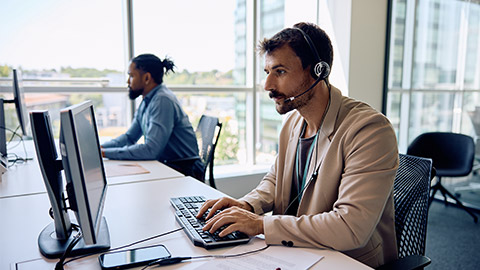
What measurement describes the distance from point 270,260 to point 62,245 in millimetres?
582

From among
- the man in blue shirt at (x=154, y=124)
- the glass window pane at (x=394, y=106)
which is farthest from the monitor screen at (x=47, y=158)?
the glass window pane at (x=394, y=106)

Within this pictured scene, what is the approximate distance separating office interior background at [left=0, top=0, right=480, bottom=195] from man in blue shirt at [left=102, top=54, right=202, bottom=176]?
1.50ft

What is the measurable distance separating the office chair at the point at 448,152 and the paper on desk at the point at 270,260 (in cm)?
279

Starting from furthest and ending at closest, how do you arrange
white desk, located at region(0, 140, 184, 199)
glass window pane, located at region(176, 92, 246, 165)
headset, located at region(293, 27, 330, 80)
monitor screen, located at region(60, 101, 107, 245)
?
glass window pane, located at region(176, 92, 246, 165) < white desk, located at region(0, 140, 184, 199) < headset, located at region(293, 27, 330, 80) < monitor screen, located at region(60, 101, 107, 245)

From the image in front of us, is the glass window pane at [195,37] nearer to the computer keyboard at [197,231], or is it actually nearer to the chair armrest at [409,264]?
the computer keyboard at [197,231]

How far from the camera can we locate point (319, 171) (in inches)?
51.0

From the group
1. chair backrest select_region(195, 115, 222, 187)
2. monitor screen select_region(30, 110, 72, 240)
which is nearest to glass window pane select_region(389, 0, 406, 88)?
chair backrest select_region(195, 115, 222, 187)

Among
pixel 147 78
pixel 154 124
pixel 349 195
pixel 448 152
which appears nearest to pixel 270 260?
pixel 349 195

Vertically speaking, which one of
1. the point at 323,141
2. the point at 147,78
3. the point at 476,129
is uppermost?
the point at 147,78

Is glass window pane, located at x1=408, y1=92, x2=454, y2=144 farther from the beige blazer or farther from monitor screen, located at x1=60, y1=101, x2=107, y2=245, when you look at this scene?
monitor screen, located at x1=60, y1=101, x2=107, y2=245

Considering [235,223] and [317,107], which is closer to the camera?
[235,223]

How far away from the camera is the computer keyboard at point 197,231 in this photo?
106cm

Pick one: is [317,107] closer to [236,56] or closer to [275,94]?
[275,94]

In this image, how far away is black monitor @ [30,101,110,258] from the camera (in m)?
0.79
